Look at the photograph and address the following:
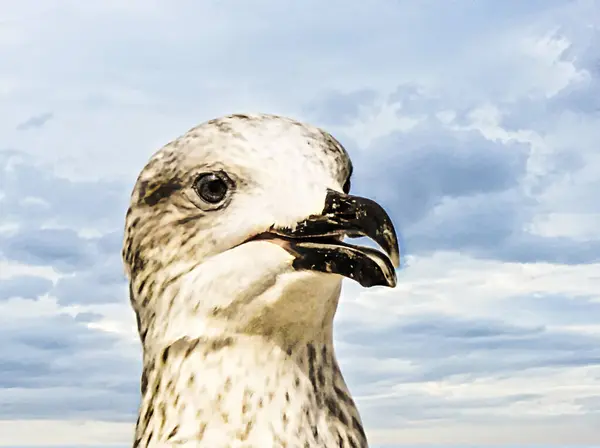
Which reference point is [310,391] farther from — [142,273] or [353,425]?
[142,273]

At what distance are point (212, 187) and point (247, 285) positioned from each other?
1.77 ft

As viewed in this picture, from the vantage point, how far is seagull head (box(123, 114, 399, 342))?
16.8 feet

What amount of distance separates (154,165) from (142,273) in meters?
0.55

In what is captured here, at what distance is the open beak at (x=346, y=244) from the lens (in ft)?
16.5

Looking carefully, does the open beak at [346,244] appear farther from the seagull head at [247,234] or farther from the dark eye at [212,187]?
the dark eye at [212,187]

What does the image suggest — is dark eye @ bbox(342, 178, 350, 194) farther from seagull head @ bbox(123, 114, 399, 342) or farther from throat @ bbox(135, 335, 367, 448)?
throat @ bbox(135, 335, 367, 448)

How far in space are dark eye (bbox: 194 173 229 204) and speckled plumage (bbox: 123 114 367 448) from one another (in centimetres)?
4

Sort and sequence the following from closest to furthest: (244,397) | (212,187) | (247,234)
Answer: (244,397) < (247,234) < (212,187)

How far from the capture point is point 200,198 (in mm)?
5406

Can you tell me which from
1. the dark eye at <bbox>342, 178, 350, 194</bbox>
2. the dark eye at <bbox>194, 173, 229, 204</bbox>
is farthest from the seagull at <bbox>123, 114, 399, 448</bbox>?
the dark eye at <bbox>342, 178, 350, 194</bbox>

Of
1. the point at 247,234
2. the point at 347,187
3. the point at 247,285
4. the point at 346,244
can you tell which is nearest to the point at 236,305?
the point at 247,285

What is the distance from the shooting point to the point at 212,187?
17.8 feet

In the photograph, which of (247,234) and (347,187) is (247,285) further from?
(347,187)

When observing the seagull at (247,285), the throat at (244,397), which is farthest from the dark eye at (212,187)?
the throat at (244,397)
